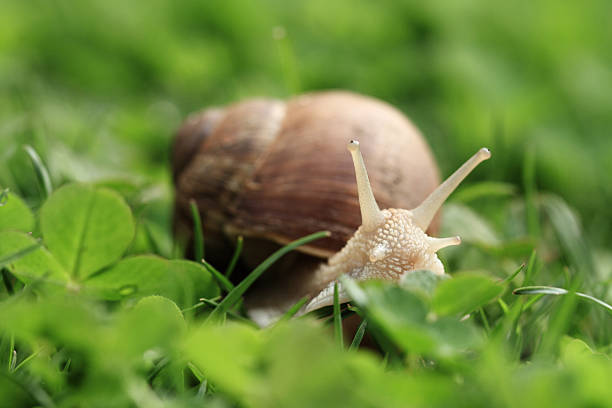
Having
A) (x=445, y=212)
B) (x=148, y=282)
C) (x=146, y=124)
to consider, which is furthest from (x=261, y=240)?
(x=146, y=124)

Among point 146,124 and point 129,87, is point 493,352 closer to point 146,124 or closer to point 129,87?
point 146,124

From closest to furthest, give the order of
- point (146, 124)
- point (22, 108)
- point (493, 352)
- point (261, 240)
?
point (493, 352), point (261, 240), point (22, 108), point (146, 124)

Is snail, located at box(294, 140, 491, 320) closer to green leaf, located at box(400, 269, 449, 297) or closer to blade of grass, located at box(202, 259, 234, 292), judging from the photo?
blade of grass, located at box(202, 259, 234, 292)

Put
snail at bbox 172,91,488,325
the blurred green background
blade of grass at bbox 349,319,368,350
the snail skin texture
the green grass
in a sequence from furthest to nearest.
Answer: the blurred green background, snail at bbox 172,91,488,325, the snail skin texture, blade of grass at bbox 349,319,368,350, the green grass

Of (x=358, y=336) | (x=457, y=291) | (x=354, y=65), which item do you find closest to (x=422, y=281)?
(x=457, y=291)

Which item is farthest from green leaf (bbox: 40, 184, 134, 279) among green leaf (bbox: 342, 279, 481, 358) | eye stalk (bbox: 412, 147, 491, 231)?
eye stalk (bbox: 412, 147, 491, 231)

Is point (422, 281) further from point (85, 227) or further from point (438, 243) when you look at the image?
point (85, 227)
